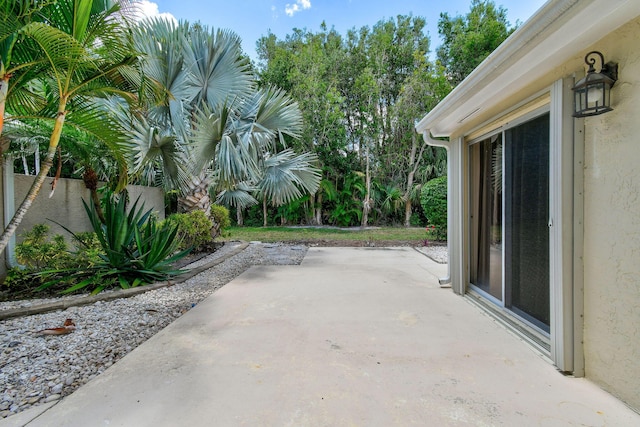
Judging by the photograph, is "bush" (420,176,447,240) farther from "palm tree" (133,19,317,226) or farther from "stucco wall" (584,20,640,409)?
"stucco wall" (584,20,640,409)

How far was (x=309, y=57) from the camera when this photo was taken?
494 inches

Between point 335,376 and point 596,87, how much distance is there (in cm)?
233

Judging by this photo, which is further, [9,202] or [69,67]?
[9,202]

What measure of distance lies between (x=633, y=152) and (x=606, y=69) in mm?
525

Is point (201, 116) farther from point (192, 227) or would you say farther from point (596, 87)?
point (596, 87)

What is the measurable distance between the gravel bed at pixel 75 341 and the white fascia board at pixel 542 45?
3518mm

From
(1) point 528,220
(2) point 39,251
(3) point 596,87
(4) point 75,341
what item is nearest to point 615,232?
(3) point 596,87

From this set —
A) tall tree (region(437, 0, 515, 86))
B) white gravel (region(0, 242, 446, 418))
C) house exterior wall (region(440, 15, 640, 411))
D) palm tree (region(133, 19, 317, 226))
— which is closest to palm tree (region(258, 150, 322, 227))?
palm tree (region(133, 19, 317, 226))

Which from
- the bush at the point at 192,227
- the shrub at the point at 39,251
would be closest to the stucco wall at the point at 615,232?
the shrub at the point at 39,251

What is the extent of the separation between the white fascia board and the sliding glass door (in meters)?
0.42

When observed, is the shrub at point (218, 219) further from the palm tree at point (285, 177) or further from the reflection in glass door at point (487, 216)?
the reflection in glass door at point (487, 216)

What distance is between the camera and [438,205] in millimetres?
8414

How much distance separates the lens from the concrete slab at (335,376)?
161 cm

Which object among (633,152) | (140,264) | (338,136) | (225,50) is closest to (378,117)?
(338,136)
